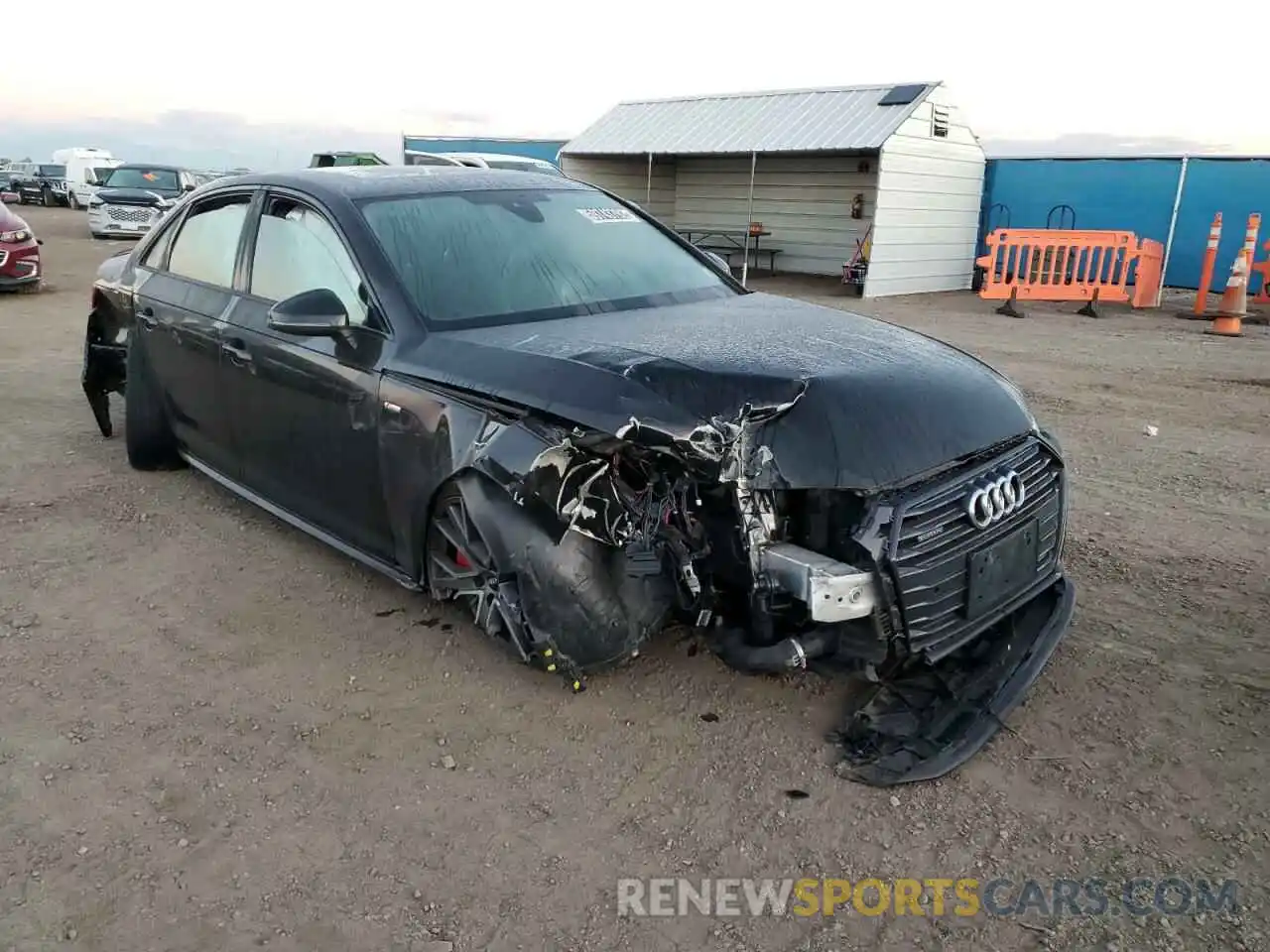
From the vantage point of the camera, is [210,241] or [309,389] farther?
[210,241]

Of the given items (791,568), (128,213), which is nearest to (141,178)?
(128,213)

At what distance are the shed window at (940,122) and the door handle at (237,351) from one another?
13.2 metres

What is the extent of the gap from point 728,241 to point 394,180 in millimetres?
15364

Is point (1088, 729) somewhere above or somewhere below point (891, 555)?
below

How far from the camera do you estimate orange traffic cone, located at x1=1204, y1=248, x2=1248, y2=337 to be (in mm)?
11297

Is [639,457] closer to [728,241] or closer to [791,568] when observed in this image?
[791,568]

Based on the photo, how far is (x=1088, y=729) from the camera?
2896 millimetres

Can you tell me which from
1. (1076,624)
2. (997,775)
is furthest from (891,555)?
(1076,624)

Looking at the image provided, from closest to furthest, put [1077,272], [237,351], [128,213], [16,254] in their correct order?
1. [237,351]
2. [16,254]
3. [1077,272]
4. [128,213]

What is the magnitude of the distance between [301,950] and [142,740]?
→ 3.52 ft

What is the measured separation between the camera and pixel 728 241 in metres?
18.6

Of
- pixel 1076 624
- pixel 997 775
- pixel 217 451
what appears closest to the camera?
pixel 997 775

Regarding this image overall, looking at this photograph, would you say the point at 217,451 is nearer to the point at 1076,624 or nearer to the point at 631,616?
the point at 631,616

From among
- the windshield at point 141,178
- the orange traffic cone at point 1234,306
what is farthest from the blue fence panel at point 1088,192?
the windshield at point 141,178
